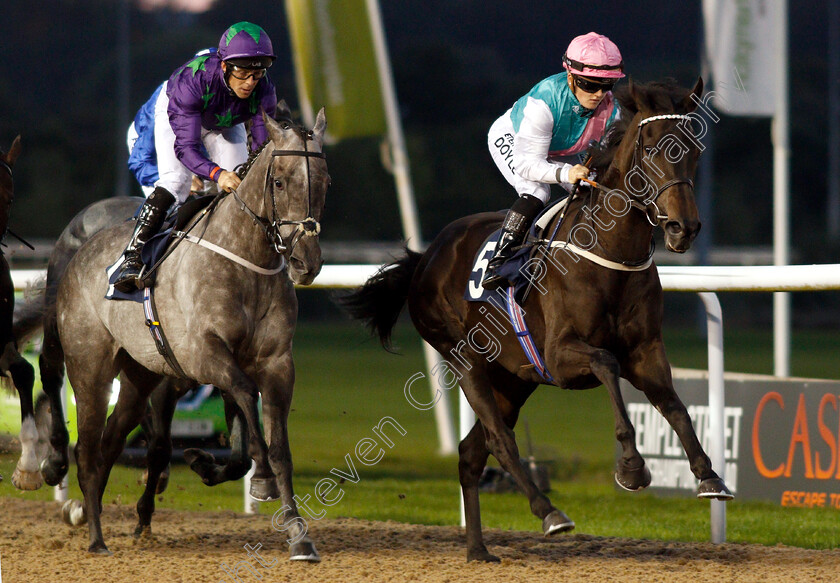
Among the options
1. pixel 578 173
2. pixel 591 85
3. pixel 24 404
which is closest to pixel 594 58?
pixel 591 85

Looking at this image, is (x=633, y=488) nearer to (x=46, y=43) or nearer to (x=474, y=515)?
(x=474, y=515)

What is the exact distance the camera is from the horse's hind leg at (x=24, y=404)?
17.7 feet

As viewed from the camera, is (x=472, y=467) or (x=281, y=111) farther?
(x=472, y=467)

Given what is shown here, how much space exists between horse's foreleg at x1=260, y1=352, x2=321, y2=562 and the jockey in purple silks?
0.71 m

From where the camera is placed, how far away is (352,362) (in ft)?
64.3

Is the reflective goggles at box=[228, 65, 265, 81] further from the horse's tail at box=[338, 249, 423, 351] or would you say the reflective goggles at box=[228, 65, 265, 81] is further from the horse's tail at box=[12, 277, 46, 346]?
the horse's tail at box=[12, 277, 46, 346]

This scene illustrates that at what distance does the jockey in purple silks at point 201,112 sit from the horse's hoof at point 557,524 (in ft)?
5.62

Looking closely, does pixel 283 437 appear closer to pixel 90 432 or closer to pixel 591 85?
pixel 90 432

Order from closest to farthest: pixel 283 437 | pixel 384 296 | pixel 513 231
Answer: pixel 283 437 < pixel 513 231 < pixel 384 296

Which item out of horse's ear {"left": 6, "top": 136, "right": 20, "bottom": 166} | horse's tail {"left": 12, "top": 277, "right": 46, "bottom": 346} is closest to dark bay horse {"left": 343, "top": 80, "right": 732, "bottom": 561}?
horse's ear {"left": 6, "top": 136, "right": 20, "bottom": 166}

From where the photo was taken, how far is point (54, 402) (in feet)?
18.4

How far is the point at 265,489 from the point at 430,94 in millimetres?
40323

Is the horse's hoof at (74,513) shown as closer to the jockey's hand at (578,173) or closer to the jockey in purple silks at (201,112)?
the jockey in purple silks at (201,112)

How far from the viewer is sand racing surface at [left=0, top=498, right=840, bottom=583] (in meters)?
4.47
